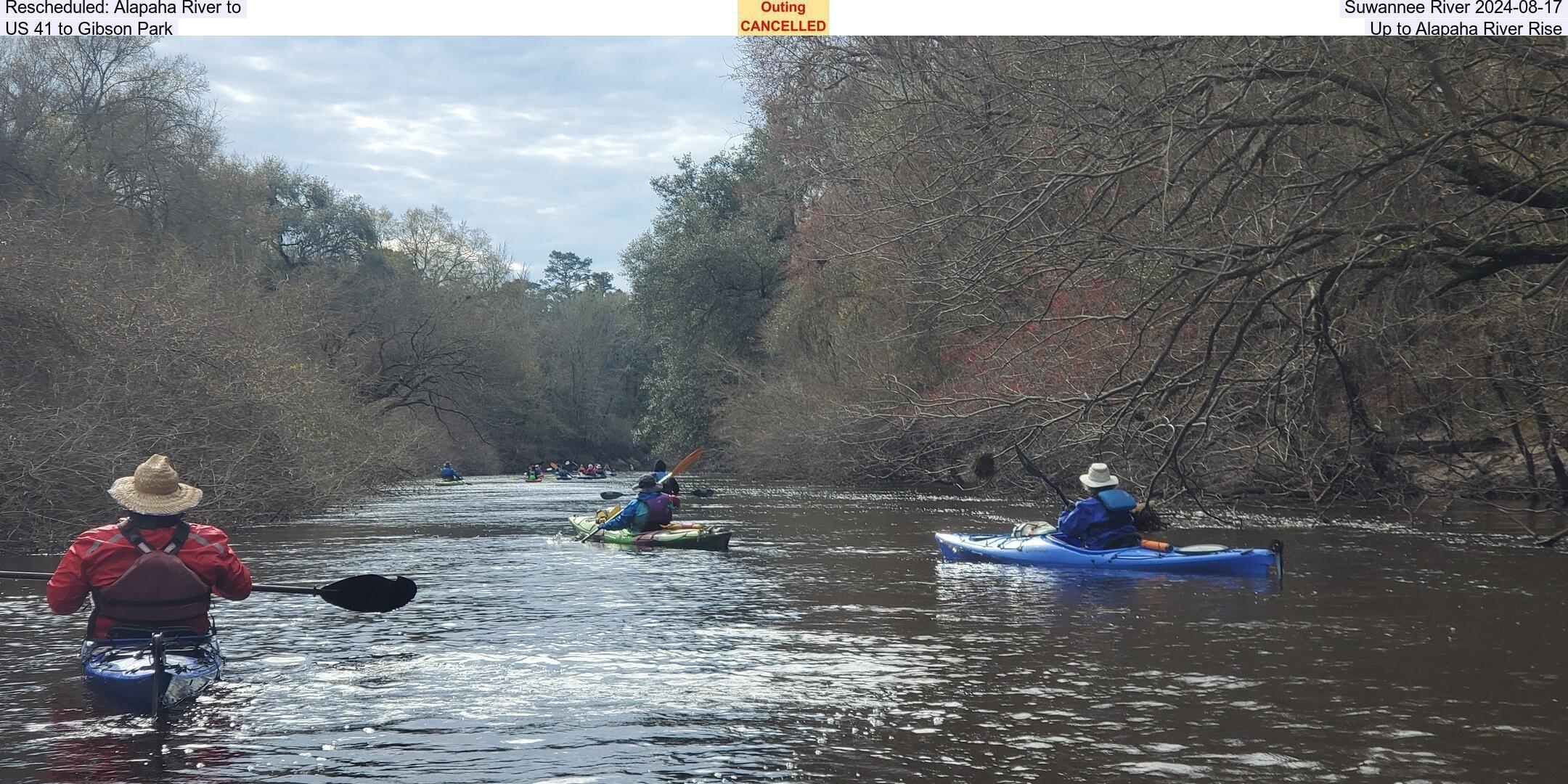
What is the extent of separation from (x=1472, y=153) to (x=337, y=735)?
10.7 meters

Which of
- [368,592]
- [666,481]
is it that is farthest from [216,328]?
[368,592]

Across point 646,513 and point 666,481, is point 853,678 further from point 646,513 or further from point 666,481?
point 666,481

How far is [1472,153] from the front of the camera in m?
12.5

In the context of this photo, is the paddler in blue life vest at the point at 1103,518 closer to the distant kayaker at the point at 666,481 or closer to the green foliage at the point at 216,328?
the distant kayaker at the point at 666,481

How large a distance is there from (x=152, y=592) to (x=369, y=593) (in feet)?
5.93

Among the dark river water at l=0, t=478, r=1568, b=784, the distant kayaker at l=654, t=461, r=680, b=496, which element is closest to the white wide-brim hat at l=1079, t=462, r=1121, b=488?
the dark river water at l=0, t=478, r=1568, b=784

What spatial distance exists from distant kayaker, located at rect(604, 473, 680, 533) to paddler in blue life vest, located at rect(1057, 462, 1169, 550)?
20.1 ft

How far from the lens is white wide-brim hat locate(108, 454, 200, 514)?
7.92 meters

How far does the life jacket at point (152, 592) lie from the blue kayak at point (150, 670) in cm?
11

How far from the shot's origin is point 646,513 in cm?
1922

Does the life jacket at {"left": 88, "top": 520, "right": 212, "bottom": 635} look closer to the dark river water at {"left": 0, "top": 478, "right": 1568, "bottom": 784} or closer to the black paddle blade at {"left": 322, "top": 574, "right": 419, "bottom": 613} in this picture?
the dark river water at {"left": 0, "top": 478, "right": 1568, "bottom": 784}

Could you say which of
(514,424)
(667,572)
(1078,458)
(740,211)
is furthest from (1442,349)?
(514,424)

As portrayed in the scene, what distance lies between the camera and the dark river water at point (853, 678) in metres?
6.82

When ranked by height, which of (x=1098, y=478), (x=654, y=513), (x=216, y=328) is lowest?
(x=654, y=513)
